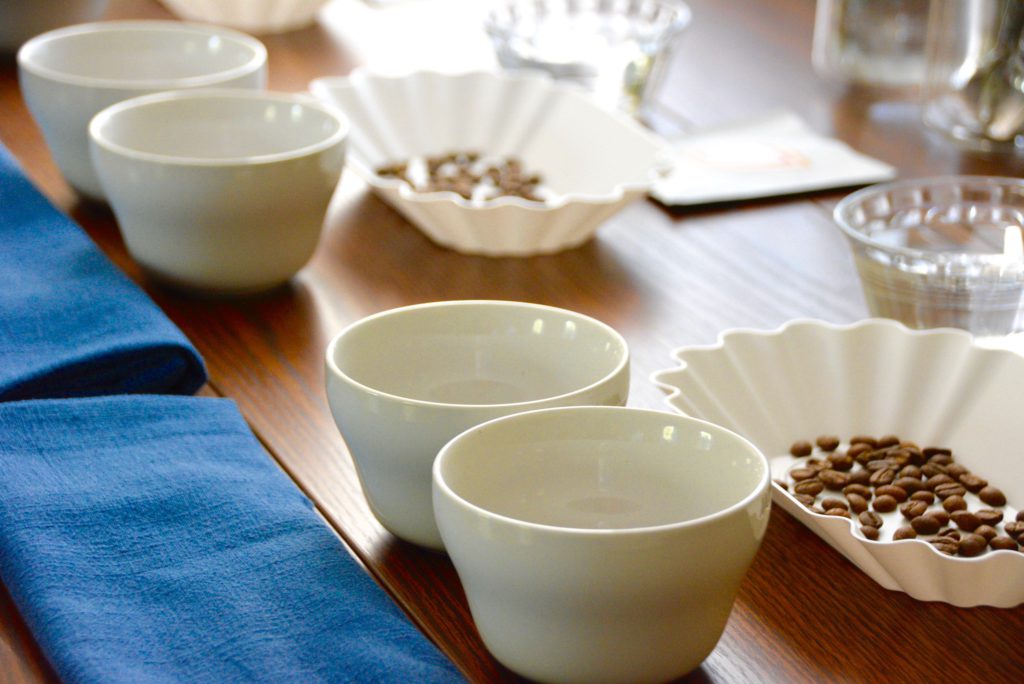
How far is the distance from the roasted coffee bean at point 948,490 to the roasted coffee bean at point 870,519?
0.04 meters

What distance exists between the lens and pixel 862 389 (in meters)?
0.81

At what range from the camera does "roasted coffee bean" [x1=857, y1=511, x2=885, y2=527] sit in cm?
69

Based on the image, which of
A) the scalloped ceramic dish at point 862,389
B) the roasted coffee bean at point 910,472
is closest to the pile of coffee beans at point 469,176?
the scalloped ceramic dish at point 862,389

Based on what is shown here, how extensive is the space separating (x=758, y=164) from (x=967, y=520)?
0.62 metres

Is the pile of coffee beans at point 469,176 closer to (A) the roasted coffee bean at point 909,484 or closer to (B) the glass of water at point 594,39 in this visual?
(B) the glass of water at point 594,39

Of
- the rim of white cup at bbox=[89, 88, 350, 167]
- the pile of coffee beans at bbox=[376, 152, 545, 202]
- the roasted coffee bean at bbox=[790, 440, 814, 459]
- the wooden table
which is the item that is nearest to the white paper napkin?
the wooden table

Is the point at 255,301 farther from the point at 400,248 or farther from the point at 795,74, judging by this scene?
the point at 795,74

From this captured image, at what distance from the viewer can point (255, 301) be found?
99 centimetres

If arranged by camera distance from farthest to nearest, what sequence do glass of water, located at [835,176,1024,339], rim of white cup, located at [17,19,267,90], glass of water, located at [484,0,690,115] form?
glass of water, located at [484,0,690,115], rim of white cup, located at [17,19,267,90], glass of water, located at [835,176,1024,339]

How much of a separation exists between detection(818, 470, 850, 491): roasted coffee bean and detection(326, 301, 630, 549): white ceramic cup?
0.15 metres

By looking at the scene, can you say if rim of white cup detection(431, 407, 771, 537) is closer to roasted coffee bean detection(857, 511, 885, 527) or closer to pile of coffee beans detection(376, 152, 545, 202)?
roasted coffee bean detection(857, 511, 885, 527)

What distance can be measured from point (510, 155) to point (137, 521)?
71cm

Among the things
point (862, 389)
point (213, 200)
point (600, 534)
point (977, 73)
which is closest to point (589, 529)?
point (600, 534)

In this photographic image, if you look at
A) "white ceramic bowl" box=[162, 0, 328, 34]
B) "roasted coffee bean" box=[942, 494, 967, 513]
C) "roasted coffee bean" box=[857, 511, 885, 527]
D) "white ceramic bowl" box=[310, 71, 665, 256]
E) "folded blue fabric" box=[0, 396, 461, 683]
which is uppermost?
"folded blue fabric" box=[0, 396, 461, 683]
